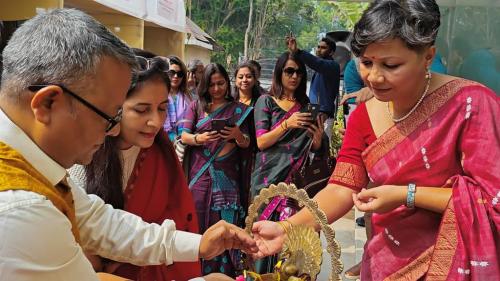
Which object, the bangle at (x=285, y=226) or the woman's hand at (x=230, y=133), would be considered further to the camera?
the woman's hand at (x=230, y=133)

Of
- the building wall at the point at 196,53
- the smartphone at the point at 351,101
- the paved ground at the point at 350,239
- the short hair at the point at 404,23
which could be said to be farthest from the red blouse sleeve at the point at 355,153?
the building wall at the point at 196,53

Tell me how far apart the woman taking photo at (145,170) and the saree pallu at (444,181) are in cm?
76

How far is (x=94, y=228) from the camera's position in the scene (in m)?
1.52

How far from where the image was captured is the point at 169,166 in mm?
2025

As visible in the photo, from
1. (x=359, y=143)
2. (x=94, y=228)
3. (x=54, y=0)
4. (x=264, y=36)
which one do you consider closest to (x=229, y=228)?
(x=94, y=228)

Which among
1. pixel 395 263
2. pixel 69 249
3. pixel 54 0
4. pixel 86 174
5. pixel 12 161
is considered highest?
pixel 54 0

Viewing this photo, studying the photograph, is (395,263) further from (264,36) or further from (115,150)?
(264,36)

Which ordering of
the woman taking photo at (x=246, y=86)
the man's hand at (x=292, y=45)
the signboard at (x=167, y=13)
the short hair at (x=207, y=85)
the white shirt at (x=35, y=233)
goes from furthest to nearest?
the signboard at (x=167, y=13)
the woman taking photo at (x=246, y=86)
the man's hand at (x=292, y=45)
the short hair at (x=207, y=85)
the white shirt at (x=35, y=233)

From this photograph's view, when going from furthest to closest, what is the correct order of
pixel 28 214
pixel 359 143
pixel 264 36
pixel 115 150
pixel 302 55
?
pixel 264 36 < pixel 302 55 < pixel 115 150 < pixel 359 143 < pixel 28 214

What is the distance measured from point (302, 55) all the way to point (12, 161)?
3.35 m

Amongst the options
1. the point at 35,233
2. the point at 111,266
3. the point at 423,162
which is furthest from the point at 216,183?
the point at 35,233

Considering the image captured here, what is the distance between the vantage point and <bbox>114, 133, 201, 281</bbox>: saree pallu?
1870 millimetres

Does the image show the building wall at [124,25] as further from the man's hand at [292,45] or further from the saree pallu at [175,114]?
the man's hand at [292,45]

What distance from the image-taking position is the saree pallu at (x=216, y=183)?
3373mm
